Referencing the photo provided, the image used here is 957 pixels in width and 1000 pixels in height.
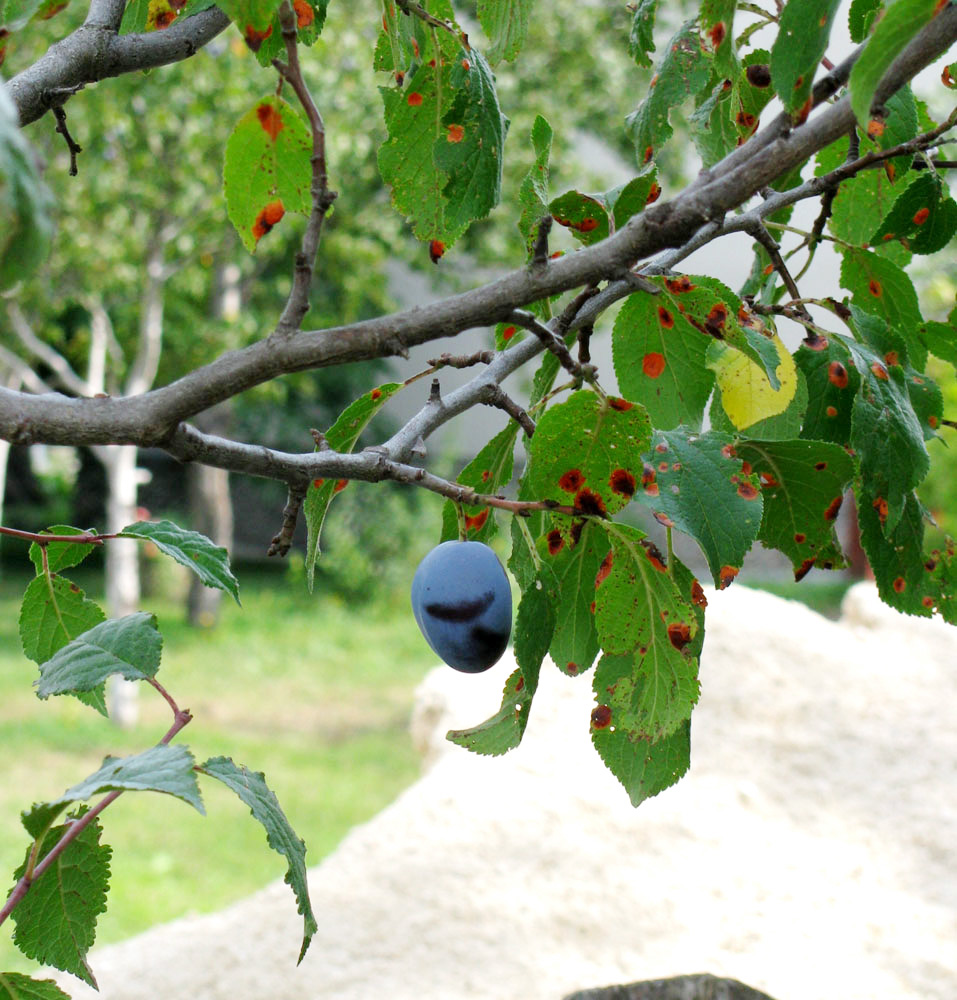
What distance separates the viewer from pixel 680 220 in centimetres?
58

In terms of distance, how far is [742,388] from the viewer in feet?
2.35

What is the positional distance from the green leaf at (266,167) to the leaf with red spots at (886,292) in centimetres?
53

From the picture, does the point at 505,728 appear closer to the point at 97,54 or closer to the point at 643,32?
the point at 97,54

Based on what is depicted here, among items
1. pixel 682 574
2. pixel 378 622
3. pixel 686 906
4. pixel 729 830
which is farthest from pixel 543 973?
pixel 378 622

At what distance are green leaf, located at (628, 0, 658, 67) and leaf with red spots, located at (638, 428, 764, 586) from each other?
51cm

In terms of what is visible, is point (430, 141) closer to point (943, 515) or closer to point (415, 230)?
point (415, 230)

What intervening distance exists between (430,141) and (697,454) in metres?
0.31

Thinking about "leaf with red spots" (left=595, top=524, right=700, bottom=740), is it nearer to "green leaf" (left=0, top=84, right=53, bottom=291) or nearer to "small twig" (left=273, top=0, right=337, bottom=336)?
"small twig" (left=273, top=0, right=337, bottom=336)

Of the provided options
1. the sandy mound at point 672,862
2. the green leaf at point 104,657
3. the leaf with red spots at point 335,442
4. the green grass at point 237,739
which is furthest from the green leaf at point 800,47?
the green grass at point 237,739

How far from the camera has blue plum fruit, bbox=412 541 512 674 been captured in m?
0.75

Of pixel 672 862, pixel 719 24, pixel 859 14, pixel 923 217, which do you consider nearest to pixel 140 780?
pixel 719 24

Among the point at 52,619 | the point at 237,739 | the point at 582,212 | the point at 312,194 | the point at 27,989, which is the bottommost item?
the point at 27,989

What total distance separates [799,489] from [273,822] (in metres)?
0.43

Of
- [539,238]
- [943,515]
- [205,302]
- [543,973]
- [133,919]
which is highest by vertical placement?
[205,302]
